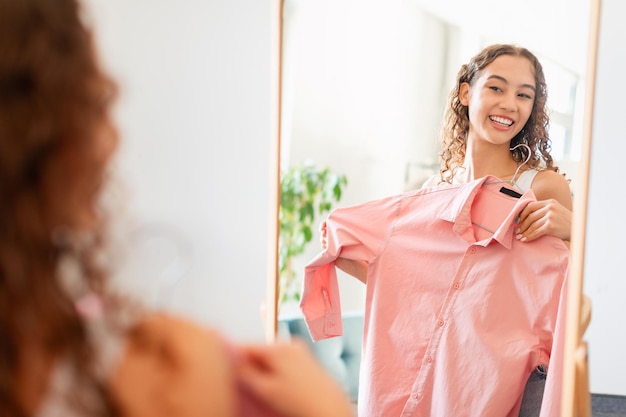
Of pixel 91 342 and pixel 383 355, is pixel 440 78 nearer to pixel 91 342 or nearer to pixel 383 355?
pixel 383 355

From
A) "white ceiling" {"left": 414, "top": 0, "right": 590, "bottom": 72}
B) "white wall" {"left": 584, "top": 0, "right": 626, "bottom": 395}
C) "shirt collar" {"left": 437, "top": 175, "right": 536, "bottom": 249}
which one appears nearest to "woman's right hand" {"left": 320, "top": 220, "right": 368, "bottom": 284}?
"shirt collar" {"left": 437, "top": 175, "right": 536, "bottom": 249}

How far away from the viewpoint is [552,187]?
1.24 meters

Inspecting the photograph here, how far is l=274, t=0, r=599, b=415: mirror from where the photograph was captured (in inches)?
48.4

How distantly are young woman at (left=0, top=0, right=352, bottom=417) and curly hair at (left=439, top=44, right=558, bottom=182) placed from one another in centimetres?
72

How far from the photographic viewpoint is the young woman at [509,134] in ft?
4.08

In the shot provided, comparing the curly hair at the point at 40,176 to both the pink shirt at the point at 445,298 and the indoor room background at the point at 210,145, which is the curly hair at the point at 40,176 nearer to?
the pink shirt at the point at 445,298

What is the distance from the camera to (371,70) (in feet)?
4.53

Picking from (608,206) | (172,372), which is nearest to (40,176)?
(172,372)

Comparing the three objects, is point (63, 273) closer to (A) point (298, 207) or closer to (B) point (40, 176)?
(B) point (40, 176)

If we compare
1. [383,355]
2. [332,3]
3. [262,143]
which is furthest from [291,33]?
[262,143]

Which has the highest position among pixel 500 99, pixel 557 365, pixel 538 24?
pixel 538 24

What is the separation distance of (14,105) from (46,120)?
3 centimetres

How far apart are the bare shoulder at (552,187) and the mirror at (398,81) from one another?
14 millimetres

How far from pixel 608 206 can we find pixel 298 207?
4.36 feet
